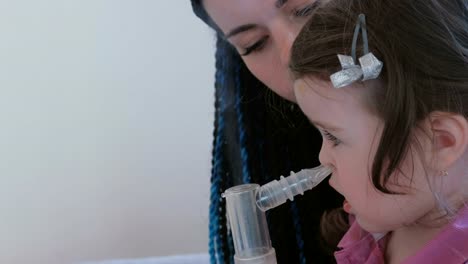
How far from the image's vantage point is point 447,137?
59 centimetres

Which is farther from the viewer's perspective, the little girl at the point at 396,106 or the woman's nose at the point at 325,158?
the woman's nose at the point at 325,158

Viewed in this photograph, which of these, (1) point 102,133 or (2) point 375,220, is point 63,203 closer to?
(1) point 102,133

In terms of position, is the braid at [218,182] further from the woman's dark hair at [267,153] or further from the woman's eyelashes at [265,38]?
the woman's eyelashes at [265,38]

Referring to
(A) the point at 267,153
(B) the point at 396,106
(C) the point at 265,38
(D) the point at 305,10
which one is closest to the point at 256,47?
(C) the point at 265,38

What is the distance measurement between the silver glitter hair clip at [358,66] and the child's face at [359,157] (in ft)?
0.09

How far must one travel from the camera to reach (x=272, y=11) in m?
0.82

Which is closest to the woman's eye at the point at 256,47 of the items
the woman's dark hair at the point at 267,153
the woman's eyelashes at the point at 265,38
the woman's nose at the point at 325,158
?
the woman's eyelashes at the point at 265,38

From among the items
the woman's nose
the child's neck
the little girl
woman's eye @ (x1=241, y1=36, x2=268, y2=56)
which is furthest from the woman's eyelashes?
the child's neck

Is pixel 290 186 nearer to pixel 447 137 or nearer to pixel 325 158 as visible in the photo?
pixel 325 158

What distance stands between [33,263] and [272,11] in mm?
968

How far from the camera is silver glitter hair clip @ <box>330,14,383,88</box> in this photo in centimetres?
57

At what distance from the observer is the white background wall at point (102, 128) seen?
51.1 inches

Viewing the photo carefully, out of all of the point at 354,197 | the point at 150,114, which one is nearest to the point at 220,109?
the point at 150,114

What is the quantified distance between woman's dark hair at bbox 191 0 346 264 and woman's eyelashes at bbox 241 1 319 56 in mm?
158
